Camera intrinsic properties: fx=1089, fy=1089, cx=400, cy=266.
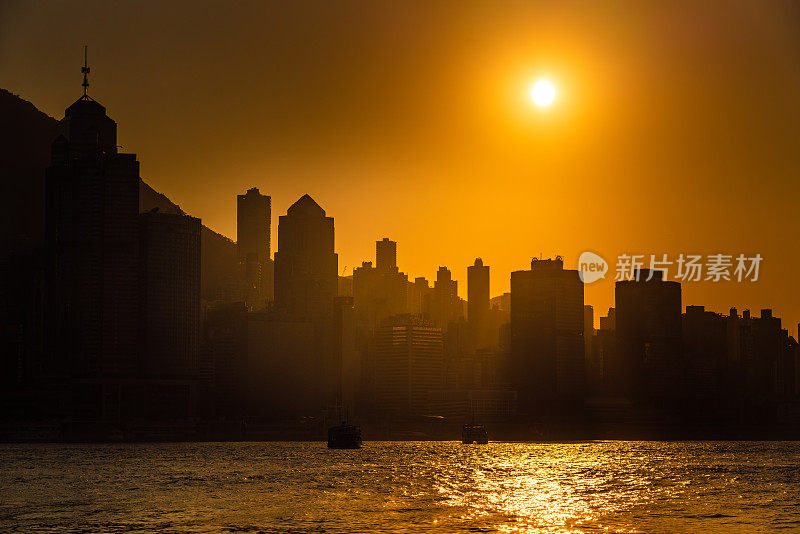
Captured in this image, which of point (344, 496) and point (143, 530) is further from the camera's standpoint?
point (344, 496)

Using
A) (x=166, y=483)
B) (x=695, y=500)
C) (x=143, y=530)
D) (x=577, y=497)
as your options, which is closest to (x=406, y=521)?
(x=143, y=530)

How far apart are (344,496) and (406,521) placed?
39.8 meters

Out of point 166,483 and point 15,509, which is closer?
point 15,509

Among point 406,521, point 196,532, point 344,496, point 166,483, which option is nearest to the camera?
point 196,532

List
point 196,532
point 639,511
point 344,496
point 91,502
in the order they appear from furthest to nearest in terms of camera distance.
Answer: point 344,496, point 91,502, point 639,511, point 196,532

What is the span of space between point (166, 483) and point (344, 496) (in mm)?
45694

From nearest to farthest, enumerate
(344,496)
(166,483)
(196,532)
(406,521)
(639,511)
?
(196,532), (406,521), (639,511), (344,496), (166,483)

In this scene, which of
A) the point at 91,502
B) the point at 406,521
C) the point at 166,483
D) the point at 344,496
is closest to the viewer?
the point at 406,521

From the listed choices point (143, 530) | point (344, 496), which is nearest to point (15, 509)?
point (143, 530)

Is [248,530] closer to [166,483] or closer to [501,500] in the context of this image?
[501,500]

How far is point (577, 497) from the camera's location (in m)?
164

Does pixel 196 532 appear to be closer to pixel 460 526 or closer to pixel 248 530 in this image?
pixel 248 530

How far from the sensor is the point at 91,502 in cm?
15488

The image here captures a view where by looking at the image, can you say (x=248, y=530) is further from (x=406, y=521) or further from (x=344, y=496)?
(x=344, y=496)
